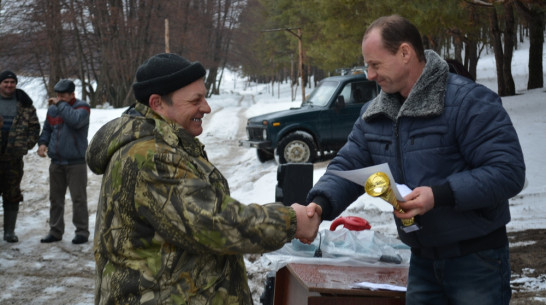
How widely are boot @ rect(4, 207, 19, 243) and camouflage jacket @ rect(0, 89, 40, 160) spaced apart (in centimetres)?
73

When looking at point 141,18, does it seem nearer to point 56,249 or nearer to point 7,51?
point 7,51

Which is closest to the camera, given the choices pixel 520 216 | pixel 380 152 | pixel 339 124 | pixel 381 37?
pixel 381 37

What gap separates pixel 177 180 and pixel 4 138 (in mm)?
7163

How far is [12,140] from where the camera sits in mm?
8930

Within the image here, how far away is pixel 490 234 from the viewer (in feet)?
9.56

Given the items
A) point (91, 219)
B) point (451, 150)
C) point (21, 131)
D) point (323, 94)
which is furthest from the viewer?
point (323, 94)

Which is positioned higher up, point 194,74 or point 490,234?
point 194,74

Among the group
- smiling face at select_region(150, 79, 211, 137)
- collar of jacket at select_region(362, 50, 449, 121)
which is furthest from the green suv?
smiling face at select_region(150, 79, 211, 137)

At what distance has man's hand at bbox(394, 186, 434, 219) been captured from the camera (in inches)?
107

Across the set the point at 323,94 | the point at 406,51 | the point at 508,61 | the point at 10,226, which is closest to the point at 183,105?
the point at 406,51

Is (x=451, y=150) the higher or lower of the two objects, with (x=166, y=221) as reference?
higher

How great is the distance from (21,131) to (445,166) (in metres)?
7.34

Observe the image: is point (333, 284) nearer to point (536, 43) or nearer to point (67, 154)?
point (67, 154)

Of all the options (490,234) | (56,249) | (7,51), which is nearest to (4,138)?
(56,249)
